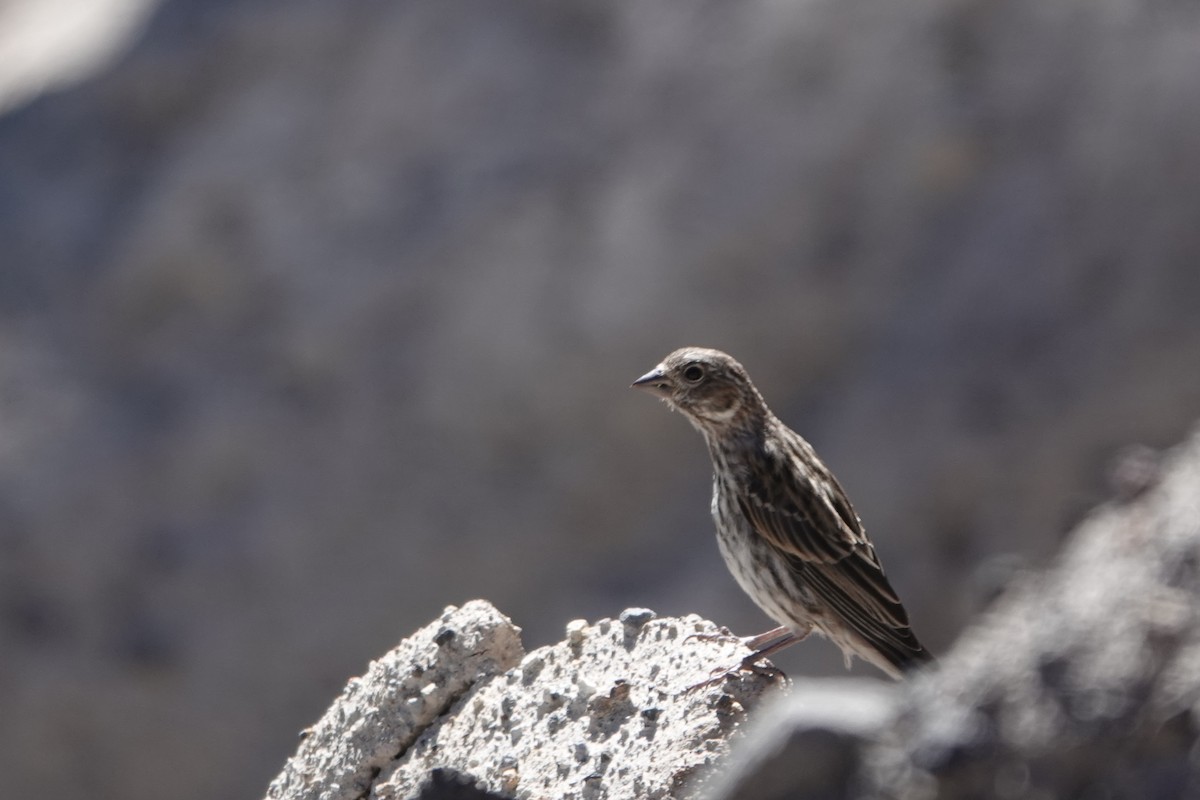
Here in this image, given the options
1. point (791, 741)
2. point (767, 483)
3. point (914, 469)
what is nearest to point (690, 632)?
point (767, 483)

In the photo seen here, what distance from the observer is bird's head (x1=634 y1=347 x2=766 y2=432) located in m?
6.39

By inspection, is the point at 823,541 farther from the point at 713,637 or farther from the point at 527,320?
the point at 527,320

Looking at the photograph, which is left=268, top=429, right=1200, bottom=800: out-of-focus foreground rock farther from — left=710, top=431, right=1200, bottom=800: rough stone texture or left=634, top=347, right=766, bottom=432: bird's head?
left=634, top=347, right=766, bottom=432: bird's head

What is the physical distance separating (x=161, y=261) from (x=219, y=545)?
2.53 meters

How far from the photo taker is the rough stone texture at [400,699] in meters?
4.82

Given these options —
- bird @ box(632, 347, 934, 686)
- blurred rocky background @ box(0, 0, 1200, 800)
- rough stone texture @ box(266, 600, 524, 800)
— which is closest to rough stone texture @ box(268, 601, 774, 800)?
rough stone texture @ box(266, 600, 524, 800)

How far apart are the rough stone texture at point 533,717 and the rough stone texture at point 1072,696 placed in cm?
164

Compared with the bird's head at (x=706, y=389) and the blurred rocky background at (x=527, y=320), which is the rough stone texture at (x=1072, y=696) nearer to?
the bird's head at (x=706, y=389)

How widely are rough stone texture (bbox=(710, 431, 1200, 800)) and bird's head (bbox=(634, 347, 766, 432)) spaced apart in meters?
3.98

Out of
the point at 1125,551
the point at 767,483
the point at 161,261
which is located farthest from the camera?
the point at 161,261

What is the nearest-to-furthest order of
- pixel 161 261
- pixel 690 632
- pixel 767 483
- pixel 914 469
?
pixel 690 632 < pixel 767 483 < pixel 914 469 < pixel 161 261

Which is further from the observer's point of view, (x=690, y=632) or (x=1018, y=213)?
(x=1018, y=213)

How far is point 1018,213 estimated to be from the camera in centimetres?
1368

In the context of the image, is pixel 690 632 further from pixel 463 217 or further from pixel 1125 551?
pixel 463 217
